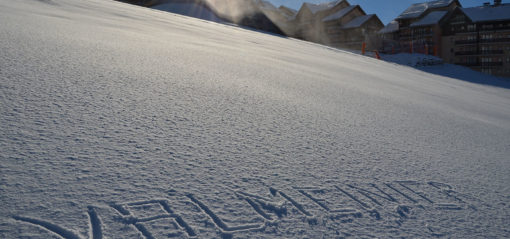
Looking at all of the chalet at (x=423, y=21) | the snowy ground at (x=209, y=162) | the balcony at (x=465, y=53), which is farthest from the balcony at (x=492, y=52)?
the snowy ground at (x=209, y=162)

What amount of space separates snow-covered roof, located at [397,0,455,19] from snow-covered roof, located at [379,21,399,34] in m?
0.93

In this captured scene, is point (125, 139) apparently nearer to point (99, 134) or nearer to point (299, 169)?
point (99, 134)

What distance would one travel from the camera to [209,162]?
1063mm

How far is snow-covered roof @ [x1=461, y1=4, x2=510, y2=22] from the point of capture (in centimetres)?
2353

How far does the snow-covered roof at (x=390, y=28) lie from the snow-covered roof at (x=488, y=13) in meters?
5.58

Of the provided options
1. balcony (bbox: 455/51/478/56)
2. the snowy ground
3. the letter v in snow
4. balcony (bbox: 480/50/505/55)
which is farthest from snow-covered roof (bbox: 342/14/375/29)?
the letter v in snow

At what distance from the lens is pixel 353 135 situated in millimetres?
1594

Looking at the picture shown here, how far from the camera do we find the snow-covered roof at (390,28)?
29.2 meters

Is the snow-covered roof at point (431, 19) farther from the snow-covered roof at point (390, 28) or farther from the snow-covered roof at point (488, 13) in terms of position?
the snow-covered roof at point (390, 28)

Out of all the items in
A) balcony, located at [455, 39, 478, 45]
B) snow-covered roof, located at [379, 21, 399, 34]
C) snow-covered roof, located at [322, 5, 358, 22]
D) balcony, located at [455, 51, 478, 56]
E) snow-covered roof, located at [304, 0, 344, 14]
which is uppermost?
snow-covered roof, located at [304, 0, 344, 14]

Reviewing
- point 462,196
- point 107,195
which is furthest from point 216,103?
point 462,196

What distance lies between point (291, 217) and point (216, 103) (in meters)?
0.97

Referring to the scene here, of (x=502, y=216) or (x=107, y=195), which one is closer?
(x=107, y=195)

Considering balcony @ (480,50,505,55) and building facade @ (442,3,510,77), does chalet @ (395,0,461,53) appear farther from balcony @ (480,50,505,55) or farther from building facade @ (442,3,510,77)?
balcony @ (480,50,505,55)
